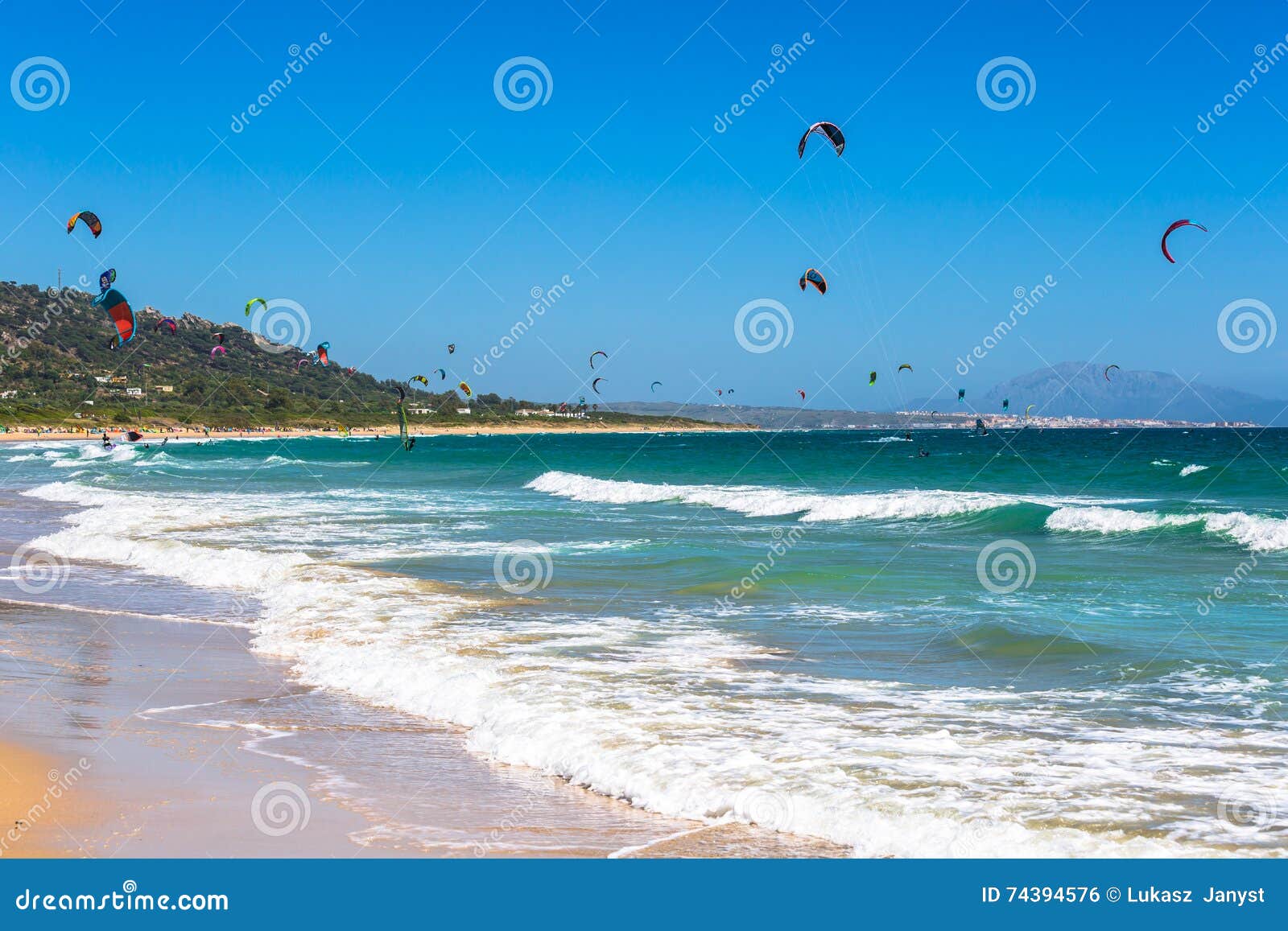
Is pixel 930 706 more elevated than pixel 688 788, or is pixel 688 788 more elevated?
pixel 930 706

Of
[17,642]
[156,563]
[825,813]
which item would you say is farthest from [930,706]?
[156,563]

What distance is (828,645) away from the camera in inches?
462

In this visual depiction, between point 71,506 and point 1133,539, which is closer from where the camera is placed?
point 1133,539

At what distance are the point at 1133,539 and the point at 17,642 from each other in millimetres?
20875

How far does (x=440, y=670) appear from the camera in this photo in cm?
1025

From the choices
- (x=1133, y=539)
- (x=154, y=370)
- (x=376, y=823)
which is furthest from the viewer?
(x=154, y=370)

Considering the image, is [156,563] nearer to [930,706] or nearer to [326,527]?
[326,527]
